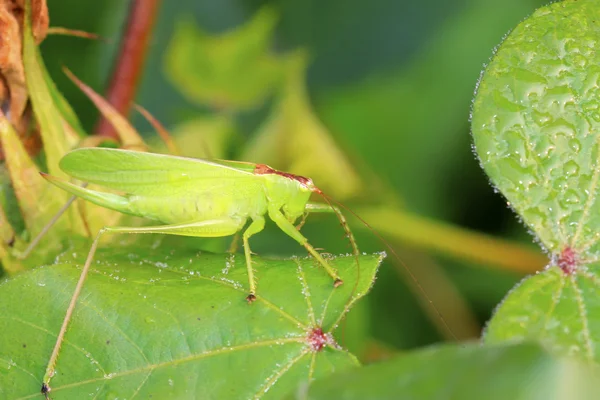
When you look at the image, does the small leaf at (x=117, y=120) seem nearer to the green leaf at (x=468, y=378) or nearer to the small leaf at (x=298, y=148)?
the small leaf at (x=298, y=148)

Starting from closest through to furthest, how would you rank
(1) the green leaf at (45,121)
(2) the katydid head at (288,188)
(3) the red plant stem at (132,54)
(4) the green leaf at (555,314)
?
(4) the green leaf at (555,314)
(1) the green leaf at (45,121)
(2) the katydid head at (288,188)
(3) the red plant stem at (132,54)

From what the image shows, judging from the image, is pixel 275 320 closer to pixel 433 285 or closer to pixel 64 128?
pixel 64 128

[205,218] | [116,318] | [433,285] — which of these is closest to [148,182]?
[205,218]

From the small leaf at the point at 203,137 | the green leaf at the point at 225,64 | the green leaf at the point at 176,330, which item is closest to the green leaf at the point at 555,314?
the green leaf at the point at 176,330

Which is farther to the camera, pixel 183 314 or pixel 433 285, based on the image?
pixel 433 285

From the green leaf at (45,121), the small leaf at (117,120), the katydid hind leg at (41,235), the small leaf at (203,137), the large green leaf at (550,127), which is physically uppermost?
the large green leaf at (550,127)

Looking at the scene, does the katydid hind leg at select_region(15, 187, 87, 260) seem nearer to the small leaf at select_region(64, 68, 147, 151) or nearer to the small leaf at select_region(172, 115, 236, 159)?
the small leaf at select_region(64, 68, 147, 151)
